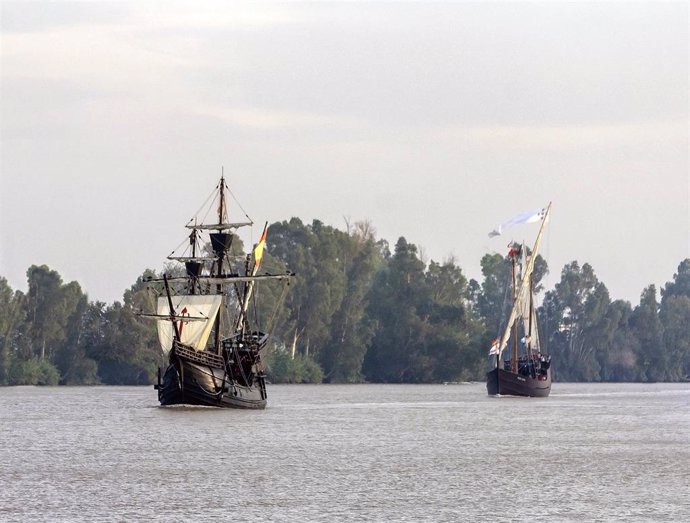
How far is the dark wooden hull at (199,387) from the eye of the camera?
4107 inches

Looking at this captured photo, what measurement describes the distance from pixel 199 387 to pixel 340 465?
132 feet

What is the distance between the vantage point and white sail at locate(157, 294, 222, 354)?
116 m

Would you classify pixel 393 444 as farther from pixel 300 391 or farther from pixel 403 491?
pixel 300 391

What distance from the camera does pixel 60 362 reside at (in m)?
180

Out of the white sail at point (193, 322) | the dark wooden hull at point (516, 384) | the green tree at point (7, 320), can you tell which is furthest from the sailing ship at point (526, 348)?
the green tree at point (7, 320)

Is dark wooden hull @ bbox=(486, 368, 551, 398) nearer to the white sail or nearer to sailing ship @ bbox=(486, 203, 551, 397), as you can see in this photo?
sailing ship @ bbox=(486, 203, 551, 397)

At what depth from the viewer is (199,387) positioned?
105 meters

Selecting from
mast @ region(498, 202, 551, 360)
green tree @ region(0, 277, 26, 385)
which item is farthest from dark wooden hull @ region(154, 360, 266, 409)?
green tree @ region(0, 277, 26, 385)

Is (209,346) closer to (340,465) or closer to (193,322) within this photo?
(193,322)

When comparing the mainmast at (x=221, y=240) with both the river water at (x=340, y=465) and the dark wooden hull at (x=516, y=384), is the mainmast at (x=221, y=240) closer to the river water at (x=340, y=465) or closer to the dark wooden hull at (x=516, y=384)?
the river water at (x=340, y=465)

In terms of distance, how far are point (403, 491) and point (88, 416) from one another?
51495 mm

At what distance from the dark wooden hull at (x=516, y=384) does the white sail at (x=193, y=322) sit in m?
33.1

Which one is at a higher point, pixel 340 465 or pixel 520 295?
pixel 520 295

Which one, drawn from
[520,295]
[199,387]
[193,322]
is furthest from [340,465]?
[520,295]
